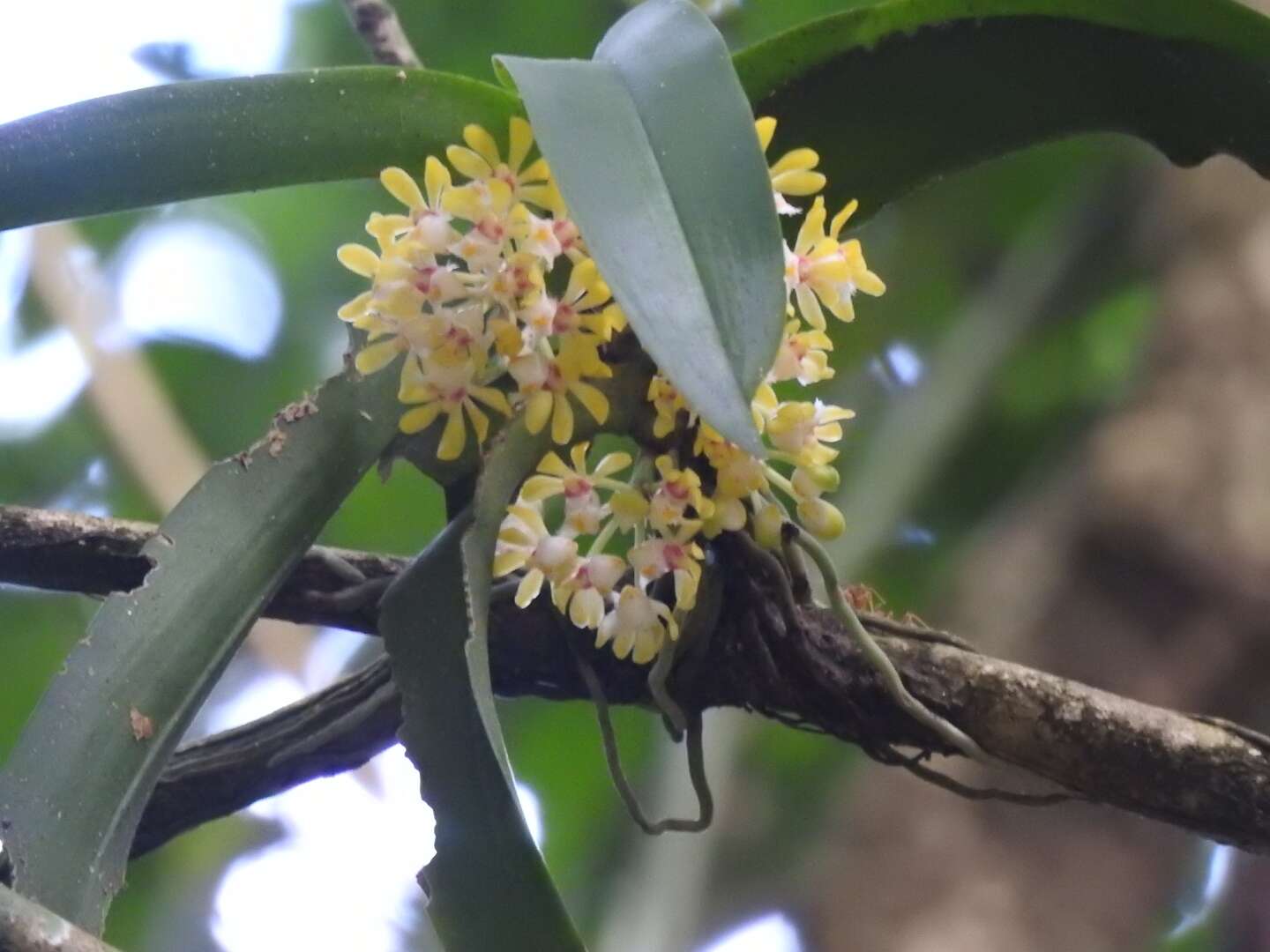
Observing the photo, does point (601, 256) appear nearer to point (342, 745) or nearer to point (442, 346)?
point (442, 346)

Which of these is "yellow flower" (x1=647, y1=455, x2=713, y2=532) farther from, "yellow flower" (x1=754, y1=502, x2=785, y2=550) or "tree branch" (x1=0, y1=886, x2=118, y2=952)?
"tree branch" (x1=0, y1=886, x2=118, y2=952)

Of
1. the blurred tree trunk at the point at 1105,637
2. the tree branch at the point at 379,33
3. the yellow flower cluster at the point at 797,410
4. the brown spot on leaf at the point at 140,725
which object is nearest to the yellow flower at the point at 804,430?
the yellow flower cluster at the point at 797,410

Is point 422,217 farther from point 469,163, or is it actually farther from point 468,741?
point 468,741

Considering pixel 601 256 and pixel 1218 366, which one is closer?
pixel 601 256

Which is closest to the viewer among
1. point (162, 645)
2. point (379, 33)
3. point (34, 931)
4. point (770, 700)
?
point (34, 931)

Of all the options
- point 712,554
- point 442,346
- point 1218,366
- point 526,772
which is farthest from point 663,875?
point 1218,366

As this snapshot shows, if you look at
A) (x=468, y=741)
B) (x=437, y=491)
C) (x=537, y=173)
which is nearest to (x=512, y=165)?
(x=537, y=173)
